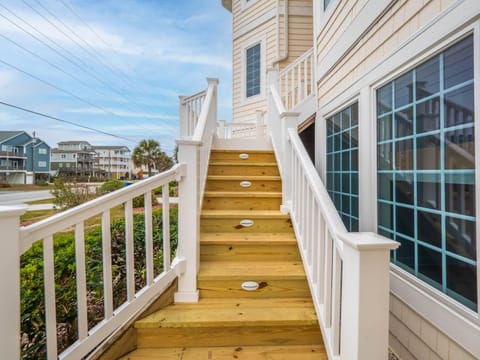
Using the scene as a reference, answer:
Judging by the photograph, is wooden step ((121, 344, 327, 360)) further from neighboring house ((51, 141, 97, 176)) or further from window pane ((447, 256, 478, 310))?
neighboring house ((51, 141, 97, 176))

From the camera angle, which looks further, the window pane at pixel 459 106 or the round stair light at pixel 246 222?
the round stair light at pixel 246 222

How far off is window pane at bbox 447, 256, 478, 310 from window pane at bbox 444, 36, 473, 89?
911mm

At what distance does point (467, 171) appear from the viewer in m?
1.29

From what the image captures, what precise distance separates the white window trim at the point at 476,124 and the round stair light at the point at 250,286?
3.19 feet

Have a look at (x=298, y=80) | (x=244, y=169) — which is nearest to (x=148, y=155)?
(x=298, y=80)

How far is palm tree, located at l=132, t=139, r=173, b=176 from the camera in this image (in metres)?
18.6

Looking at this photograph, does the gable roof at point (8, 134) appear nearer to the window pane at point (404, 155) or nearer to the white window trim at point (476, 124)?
the white window trim at point (476, 124)

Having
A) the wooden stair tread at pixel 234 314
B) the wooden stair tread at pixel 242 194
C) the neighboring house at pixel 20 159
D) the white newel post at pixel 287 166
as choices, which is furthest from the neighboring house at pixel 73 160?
the wooden stair tread at pixel 234 314

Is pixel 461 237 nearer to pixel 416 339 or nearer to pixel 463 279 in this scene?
pixel 463 279

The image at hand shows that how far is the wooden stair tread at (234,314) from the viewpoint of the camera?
1.72 meters

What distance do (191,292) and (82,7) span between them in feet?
33.0

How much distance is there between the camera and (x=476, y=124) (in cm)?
122

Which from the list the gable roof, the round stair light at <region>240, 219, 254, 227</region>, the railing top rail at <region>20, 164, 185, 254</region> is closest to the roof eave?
the round stair light at <region>240, 219, 254, 227</region>

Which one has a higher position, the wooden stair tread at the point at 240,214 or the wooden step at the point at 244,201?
the wooden step at the point at 244,201
